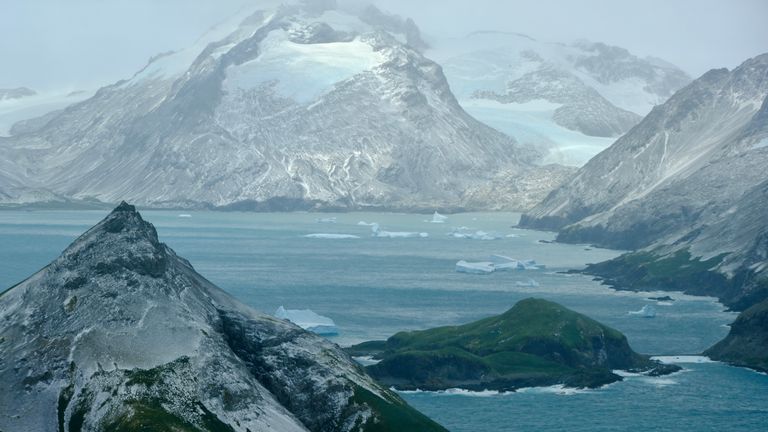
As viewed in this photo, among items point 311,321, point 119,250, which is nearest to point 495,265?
point 311,321

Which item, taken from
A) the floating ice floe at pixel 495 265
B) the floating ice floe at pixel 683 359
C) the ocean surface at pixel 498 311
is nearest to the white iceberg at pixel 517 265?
the floating ice floe at pixel 495 265

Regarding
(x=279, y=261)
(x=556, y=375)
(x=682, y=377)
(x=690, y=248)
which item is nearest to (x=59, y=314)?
(x=556, y=375)

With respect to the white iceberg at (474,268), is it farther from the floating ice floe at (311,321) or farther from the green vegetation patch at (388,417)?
the green vegetation patch at (388,417)

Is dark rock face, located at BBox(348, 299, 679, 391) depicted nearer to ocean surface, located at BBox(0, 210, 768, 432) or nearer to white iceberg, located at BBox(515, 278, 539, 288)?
ocean surface, located at BBox(0, 210, 768, 432)

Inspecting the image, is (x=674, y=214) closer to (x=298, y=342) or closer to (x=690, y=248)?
(x=690, y=248)

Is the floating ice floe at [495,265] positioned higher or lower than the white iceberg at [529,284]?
higher

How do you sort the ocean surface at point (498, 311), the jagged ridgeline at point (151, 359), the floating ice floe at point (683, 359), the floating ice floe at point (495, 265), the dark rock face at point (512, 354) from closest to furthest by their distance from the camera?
the jagged ridgeline at point (151, 359)
the ocean surface at point (498, 311)
the dark rock face at point (512, 354)
the floating ice floe at point (683, 359)
the floating ice floe at point (495, 265)
